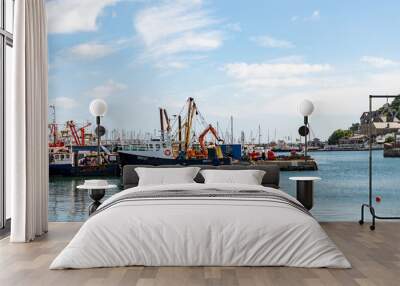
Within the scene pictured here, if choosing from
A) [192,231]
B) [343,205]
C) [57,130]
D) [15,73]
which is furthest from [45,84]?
[343,205]

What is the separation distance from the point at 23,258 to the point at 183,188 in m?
1.54

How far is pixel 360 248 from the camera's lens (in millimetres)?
4832

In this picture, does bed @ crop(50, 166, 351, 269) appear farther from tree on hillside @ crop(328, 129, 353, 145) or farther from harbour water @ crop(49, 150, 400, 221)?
tree on hillside @ crop(328, 129, 353, 145)

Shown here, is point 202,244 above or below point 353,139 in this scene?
below

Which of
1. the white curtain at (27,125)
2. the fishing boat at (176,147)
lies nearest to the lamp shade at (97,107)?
the fishing boat at (176,147)

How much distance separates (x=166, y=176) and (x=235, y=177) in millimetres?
788

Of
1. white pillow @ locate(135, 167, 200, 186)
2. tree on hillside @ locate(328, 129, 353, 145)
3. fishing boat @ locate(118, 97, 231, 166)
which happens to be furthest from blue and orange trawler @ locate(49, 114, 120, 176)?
tree on hillside @ locate(328, 129, 353, 145)

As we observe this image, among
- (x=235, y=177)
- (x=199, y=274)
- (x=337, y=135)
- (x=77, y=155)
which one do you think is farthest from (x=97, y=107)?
(x=199, y=274)

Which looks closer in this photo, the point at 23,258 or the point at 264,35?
the point at 23,258

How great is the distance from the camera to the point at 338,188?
706cm

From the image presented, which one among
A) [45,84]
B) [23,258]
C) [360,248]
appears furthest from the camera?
[45,84]

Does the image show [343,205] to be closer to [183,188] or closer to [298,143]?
[298,143]

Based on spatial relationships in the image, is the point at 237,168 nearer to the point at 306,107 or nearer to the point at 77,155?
the point at 306,107

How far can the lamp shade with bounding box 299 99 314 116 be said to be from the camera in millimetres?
6945
